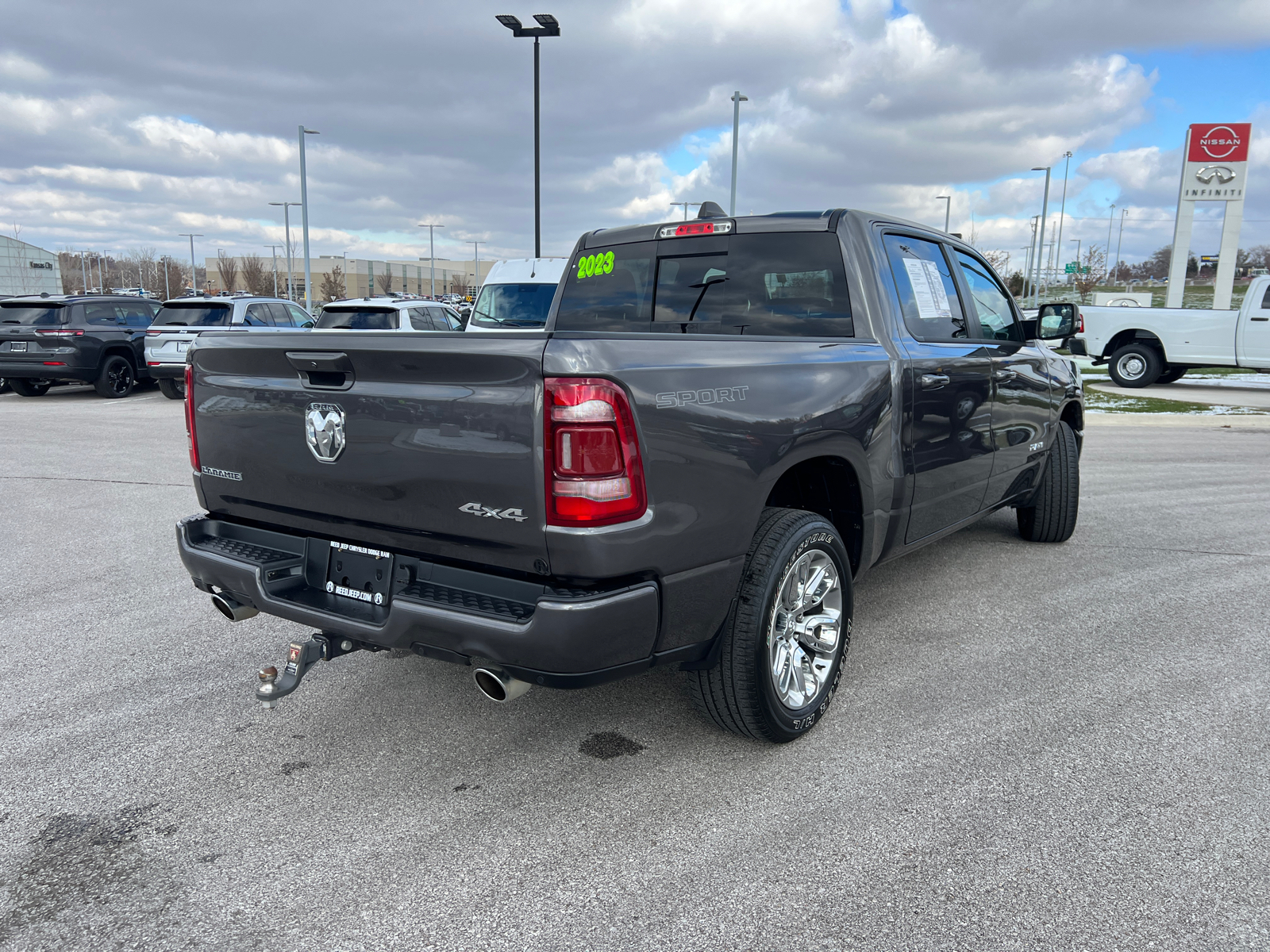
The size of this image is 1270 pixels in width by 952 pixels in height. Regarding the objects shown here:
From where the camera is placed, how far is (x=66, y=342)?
1502 cm

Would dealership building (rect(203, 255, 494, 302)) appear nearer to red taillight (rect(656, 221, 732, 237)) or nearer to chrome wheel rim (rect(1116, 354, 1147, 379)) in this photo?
chrome wheel rim (rect(1116, 354, 1147, 379))

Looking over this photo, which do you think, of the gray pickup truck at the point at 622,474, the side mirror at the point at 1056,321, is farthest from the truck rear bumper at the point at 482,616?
the side mirror at the point at 1056,321

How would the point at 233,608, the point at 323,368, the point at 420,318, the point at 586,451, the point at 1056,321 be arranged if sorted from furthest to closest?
the point at 420,318, the point at 1056,321, the point at 233,608, the point at 323,368, the point at 586,451

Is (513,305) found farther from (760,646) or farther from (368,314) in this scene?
(760,646)

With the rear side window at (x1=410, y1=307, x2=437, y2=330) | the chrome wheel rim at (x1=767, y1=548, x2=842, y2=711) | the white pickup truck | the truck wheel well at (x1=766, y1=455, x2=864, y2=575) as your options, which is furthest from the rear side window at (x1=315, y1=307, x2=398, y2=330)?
the white pickup truck

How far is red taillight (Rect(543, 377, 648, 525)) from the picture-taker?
2.44 metres

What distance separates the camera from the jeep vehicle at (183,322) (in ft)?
48.7

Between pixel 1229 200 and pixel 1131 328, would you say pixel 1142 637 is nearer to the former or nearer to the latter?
pixel 1131 328

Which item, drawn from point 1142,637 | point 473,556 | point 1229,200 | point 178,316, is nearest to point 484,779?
point 473,556

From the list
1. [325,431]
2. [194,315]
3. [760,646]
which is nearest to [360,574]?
[325,431]

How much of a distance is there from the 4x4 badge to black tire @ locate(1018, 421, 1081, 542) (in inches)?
174

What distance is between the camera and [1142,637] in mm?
4387

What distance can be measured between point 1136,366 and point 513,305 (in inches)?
494

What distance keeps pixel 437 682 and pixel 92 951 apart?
1721 mm
